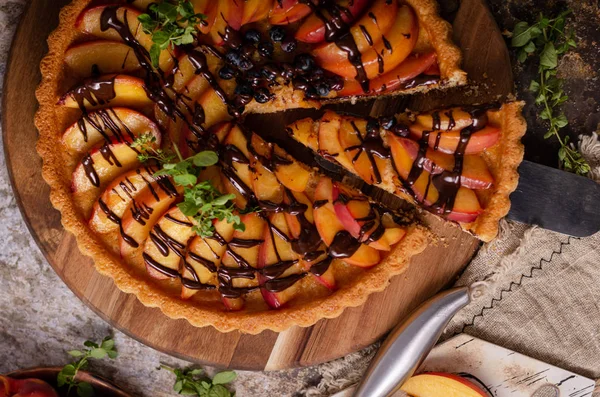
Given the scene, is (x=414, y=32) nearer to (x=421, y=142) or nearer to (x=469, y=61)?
(x=469, y=61)

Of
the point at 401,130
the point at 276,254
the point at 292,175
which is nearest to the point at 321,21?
the point at 401,130

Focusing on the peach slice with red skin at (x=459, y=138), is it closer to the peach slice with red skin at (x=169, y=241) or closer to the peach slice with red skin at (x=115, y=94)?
the peach slice with red skin at (x=169, y=241)

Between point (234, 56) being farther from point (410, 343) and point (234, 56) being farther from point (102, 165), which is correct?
point (410, 343)

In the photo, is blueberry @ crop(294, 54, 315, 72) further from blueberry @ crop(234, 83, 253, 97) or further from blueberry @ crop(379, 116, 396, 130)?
blueberry @ crop(379, 116, 396, 130)

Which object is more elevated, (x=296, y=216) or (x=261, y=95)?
(x=261, y=95)

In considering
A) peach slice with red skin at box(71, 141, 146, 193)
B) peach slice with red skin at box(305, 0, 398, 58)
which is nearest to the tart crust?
peach slice with red skin at box(71, 141, 146, 193)

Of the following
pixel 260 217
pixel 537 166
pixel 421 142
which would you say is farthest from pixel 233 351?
pixel 537 166

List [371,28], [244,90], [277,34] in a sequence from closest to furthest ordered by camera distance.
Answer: [371,28], [277,34], [244,90]
